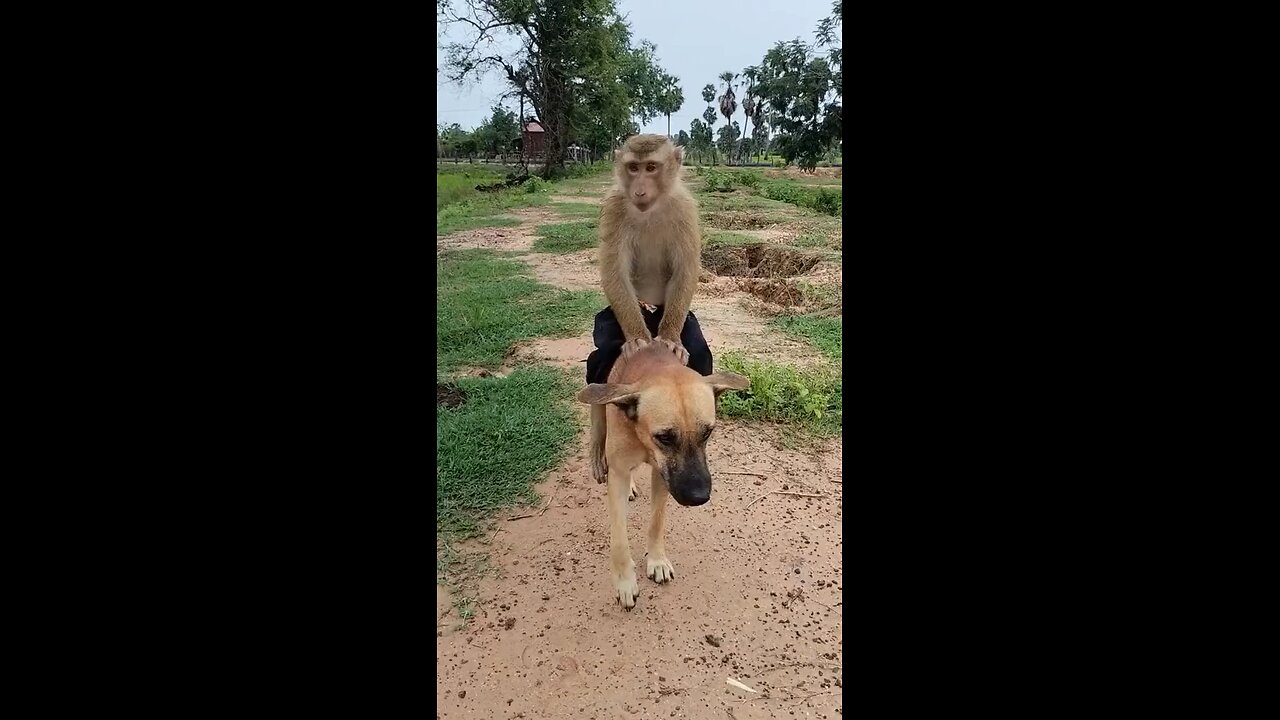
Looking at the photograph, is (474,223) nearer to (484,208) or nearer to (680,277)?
(484,208)

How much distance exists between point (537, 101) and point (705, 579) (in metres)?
26.4

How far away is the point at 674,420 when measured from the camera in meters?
2.75

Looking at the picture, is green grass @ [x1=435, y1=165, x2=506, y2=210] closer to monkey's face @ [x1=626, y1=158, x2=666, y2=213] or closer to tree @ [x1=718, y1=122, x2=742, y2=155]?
monkey's face @ [x1=626, y1=158, x2=666, y2=213]

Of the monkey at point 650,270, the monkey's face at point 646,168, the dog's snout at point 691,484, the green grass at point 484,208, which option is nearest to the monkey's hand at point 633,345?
the monkey at point 650,270

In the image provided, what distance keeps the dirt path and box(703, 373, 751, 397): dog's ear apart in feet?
3.80

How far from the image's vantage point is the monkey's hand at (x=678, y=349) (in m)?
3.24

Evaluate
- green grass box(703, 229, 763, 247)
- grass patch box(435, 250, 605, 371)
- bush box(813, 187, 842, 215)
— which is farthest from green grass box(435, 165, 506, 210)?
bush box(813, 187, 842, 215)

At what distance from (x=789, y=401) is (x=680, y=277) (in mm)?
2631

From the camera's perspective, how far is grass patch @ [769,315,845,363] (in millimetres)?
7229

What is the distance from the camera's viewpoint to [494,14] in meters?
23.2

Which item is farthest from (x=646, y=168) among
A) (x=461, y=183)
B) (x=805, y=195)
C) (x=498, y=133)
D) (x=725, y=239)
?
(x=498, y=133)

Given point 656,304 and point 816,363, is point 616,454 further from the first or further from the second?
point 816,363

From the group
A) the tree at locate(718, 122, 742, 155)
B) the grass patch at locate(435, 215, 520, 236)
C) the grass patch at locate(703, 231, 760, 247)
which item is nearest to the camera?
the grass patch at locate(703, 231, 760, 247)
